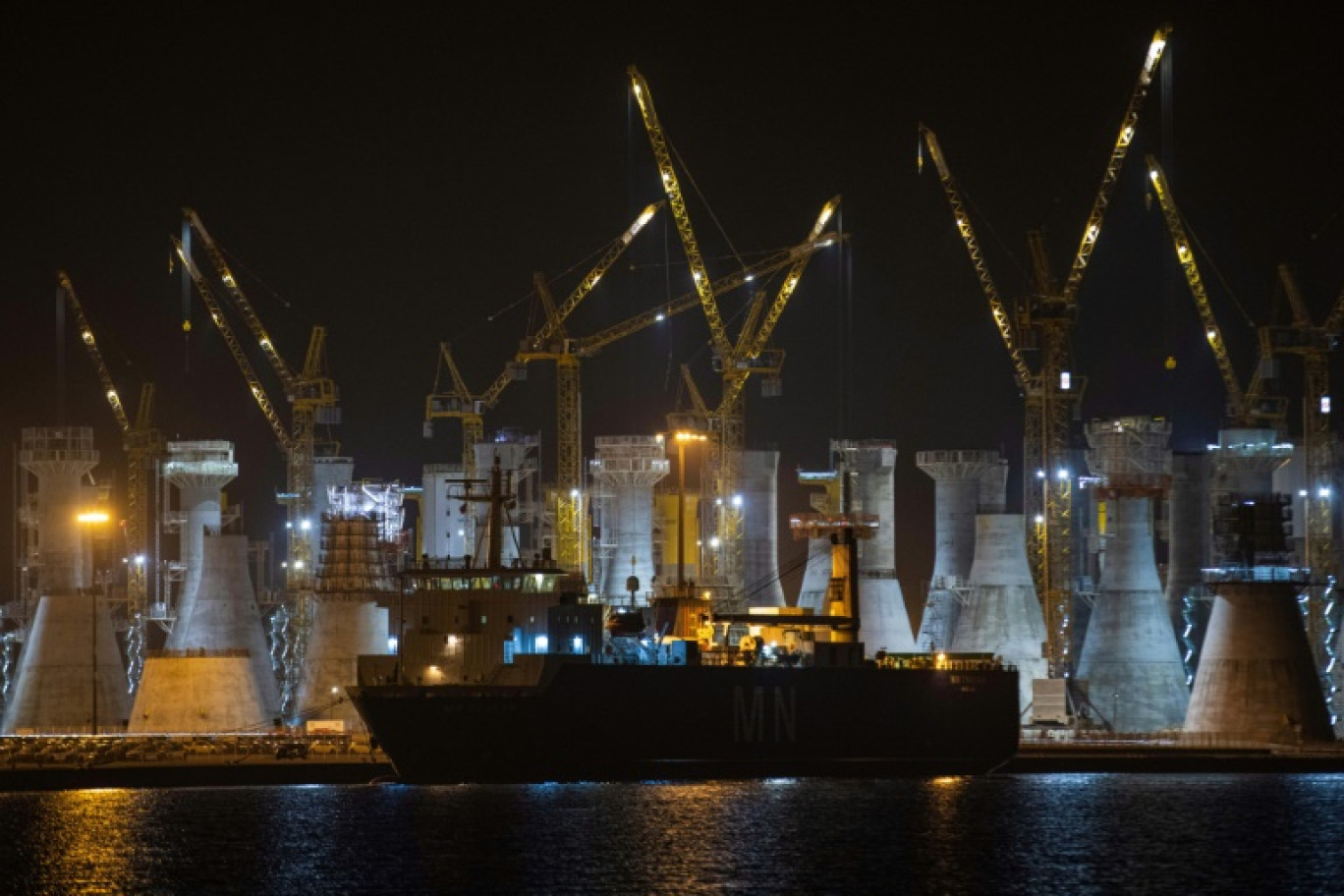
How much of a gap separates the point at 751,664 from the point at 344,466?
61.0m

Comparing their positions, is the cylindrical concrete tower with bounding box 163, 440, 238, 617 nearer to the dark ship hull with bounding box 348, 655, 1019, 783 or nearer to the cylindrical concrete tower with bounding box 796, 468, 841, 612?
the cylindrical concrete tower with bounding box 796, 468, 841, 612

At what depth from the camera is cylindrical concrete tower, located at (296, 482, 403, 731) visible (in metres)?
122

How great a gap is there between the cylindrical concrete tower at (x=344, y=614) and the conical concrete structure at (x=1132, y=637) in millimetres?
36417

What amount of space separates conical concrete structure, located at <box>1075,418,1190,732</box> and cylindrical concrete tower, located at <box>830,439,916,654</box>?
18714 mm

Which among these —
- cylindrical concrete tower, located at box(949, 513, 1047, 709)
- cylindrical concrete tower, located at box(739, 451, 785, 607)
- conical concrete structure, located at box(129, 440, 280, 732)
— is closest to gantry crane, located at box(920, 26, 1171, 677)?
cylindrical concrete tower, located at box(949, 513, 1047, 709)

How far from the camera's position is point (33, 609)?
471ft

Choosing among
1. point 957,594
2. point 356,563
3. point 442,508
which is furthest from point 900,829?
point 442,508

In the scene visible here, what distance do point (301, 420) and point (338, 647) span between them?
28.4 metres

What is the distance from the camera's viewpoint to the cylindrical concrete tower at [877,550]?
149750 millimetres

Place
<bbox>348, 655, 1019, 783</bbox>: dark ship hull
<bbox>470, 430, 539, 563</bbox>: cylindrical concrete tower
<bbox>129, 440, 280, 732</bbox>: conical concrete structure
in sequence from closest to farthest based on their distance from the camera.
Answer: <bbox>348, 655, 1019, 783</bbox>: dark ship hull → <bbox>129, 440, 280, 732</bbox>: conical concrete structure → <bbox>470, 430, 539, 563</bbox>: cylindrical concrete tower

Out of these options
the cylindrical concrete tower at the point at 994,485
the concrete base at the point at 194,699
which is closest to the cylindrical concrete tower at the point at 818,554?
the cylindrical concrete tower at the point at 994,485

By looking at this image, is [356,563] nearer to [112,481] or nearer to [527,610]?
[527,610]

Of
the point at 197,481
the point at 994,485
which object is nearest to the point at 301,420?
the point at 197,481

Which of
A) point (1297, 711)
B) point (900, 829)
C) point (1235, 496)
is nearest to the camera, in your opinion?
point (900, 829)
